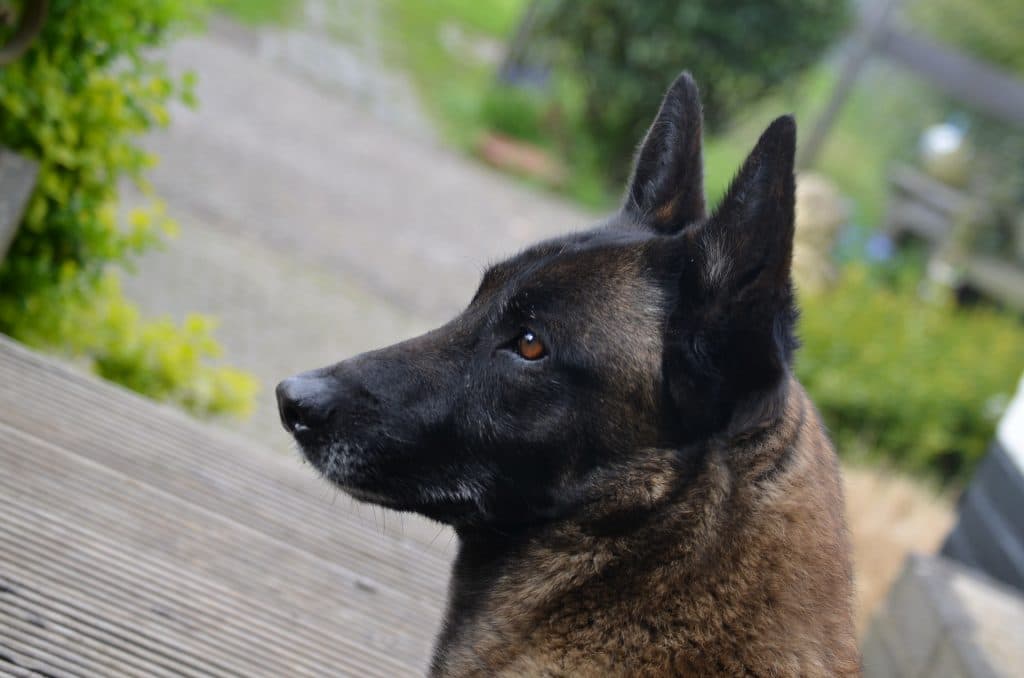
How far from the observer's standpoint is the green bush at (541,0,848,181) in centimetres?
1316

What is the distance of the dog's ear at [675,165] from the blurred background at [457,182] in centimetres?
44

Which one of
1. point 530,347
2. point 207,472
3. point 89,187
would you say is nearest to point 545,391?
point 530,347

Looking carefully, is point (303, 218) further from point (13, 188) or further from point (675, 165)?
point (675, 165)

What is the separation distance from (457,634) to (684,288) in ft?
2.93

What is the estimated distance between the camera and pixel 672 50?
43.2ft

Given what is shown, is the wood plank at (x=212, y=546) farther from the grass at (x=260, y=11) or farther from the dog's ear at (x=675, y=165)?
the grass at (x=260, y=11)

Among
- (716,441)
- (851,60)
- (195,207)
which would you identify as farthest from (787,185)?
(851,60)

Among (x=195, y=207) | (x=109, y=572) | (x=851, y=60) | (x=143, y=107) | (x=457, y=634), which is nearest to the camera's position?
(x=457, y=634)

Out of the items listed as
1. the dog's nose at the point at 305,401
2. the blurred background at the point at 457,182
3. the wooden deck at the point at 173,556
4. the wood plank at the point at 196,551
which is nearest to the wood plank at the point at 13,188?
the blurred background at the point at 457,182

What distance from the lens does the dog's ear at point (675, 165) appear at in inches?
109

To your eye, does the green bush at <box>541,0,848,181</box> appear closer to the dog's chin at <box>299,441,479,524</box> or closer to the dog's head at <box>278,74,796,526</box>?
the dog's head at <box>278,74,796,526</box>

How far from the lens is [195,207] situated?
8414 mm

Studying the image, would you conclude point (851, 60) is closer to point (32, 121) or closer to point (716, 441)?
point (32, 121)

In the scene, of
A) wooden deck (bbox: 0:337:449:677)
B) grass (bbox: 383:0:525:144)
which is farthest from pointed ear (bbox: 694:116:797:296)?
grass (bbox: 383:0:525:144)
